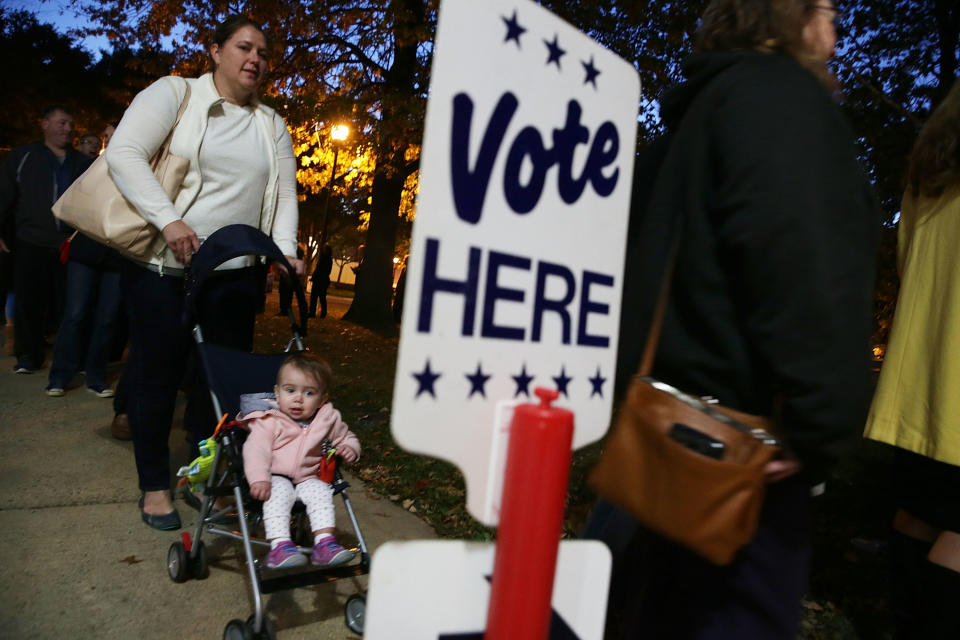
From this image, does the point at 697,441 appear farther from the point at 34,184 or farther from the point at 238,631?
the point at 34,184

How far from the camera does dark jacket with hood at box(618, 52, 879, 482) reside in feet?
4.43

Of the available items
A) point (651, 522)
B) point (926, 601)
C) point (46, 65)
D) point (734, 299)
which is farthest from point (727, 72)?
point (46, 65)

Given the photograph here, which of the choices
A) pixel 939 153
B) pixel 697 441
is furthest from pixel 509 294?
pixel 939 153

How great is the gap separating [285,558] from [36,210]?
5605 millimetres

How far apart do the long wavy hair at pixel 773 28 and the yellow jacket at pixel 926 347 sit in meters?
0.80

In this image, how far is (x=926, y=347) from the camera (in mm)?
2168

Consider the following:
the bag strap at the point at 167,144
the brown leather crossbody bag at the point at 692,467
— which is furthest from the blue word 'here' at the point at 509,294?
the bag strap at the point at 167,144

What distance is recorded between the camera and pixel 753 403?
59.2 inches

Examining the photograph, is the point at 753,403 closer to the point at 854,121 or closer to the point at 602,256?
the point at 602,256

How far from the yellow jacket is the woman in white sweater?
264cm

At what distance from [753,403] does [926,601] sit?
4.04ft

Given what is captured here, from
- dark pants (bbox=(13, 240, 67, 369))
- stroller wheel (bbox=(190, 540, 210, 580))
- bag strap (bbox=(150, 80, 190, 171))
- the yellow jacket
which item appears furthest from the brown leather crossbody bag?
dark pants (bbox=(13, 240, 67, 369))

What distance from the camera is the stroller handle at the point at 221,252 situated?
124 inches

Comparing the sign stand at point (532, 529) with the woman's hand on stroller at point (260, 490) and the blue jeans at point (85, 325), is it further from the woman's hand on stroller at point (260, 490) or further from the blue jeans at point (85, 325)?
the blue jeans at point (85, 325)
